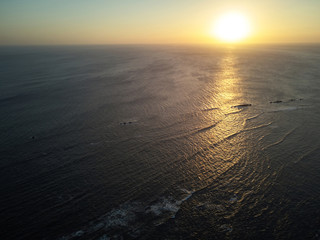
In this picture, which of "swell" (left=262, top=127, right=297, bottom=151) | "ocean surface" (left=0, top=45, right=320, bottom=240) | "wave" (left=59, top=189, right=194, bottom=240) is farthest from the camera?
"swell" (left=262, top=127, right=297, bottom=151)

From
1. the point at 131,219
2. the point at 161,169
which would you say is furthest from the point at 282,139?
the point at 131,219

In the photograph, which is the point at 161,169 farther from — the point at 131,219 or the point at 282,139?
the point at 282,139

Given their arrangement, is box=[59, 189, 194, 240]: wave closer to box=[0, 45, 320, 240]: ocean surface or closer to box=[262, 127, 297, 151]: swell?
box=[0, 45, 320, 240]: ocean surface

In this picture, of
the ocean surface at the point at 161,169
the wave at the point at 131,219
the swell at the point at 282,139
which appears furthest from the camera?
the swell at the point at 282,139

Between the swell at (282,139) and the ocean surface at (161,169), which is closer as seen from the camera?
the ocean surface at (161,169)

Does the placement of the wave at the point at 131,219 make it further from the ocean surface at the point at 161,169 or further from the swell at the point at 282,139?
the swell at the point at 282,139

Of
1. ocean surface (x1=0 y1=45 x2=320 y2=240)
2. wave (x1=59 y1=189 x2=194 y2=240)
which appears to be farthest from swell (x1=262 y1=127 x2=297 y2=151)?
wave (x1=59 y1=189 x2=194 y2=240)

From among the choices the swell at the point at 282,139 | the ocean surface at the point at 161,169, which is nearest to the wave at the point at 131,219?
the ocean surface at the point at 161,169

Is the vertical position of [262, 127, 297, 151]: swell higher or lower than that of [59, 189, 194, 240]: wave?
higher

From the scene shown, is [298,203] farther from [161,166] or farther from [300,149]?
[161,166]
